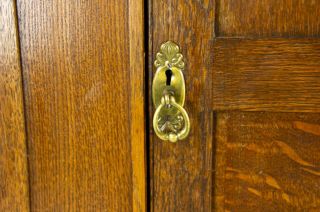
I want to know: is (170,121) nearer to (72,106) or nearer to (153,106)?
(153,106)

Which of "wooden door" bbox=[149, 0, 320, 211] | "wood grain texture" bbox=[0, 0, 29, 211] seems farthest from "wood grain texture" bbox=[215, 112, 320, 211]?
"wood grain texture" bbox=[0, 0, 29, 211]

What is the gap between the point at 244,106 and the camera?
484mm

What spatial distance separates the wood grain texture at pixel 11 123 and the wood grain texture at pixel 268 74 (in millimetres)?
257

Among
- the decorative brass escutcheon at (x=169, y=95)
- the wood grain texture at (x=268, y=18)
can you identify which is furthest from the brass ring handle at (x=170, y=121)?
the wood grain texture at (x=268, y=18)

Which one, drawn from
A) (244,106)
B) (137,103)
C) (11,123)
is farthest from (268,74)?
(11,123)

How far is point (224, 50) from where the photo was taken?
1.56 ft

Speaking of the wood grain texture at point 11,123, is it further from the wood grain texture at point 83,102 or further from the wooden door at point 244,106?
the wooden door at point 244,106

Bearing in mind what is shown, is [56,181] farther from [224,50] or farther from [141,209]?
[224,50]

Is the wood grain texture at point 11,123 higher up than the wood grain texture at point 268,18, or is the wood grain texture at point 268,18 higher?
A: the wood grain texture at point 268,18

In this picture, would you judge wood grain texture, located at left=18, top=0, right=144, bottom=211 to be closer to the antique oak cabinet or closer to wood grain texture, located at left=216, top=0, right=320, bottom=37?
the antique oak cabinet

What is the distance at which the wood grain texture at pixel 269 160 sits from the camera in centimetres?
48

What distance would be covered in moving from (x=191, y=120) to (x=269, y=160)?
0.11 m

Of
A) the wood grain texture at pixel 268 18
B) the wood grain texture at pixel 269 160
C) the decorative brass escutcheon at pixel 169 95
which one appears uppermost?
the wood grain texture at pixel 268 18

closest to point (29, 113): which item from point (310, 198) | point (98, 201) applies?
point (98, 201)
